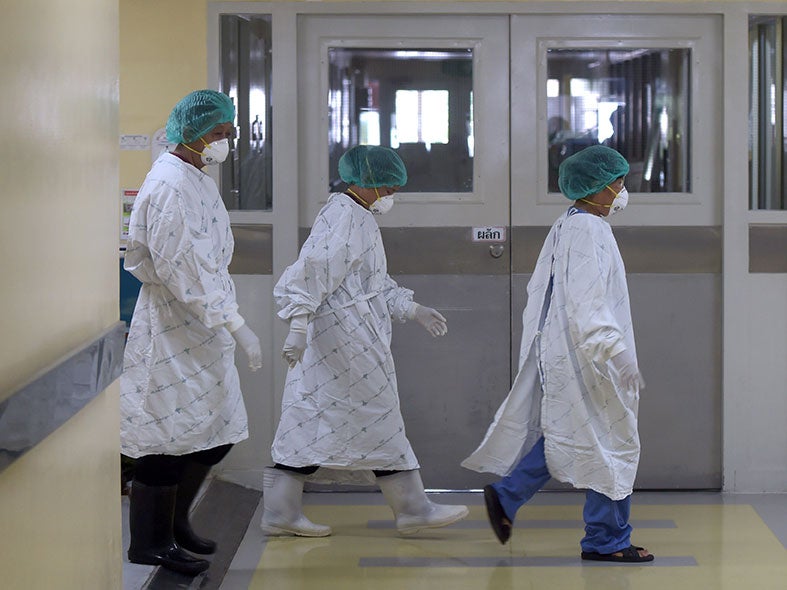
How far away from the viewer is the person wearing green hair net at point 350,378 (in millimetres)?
3686

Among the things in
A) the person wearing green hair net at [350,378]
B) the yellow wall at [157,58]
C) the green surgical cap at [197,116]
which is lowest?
the person wearing green hair net at [350,378]

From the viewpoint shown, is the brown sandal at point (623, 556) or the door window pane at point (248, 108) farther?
the door window pane at point (248, 108)

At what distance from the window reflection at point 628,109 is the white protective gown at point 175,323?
180cm

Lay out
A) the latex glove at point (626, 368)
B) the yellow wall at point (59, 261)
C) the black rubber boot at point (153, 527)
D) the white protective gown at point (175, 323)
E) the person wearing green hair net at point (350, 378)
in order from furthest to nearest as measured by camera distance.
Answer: the person wearing green hair net at point (350, 378) < the latex glove at point (626, 368) < the black rubber boot at point (153, 527) < the white protective gown at point (175, 323) < the yellow wall at point (59, 261)

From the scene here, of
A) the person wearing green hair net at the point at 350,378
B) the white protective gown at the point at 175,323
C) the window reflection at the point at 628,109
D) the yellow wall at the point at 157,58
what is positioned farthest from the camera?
the window reflection at the point at 628,109

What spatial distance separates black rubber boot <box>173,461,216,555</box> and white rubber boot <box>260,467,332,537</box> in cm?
42

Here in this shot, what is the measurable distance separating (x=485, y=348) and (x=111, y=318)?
222 centimetres

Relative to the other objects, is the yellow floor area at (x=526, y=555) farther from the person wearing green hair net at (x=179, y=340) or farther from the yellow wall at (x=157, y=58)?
the yellow wall at (x=157, y=58)

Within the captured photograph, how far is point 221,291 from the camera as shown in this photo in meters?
3.00

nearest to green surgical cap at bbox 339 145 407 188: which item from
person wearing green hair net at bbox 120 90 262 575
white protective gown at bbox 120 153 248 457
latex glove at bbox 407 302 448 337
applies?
latex glove at bbox 407 302 448 337

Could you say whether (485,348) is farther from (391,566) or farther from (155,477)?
(155,477)

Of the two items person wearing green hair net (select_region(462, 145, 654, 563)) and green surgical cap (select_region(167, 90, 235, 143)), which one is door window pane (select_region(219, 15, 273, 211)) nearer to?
green surgical cap (select_region(167, 90, 235, 143))

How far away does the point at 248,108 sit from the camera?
4.40 meters

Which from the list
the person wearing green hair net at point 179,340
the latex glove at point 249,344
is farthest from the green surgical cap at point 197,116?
the latex glove at point 249,344
